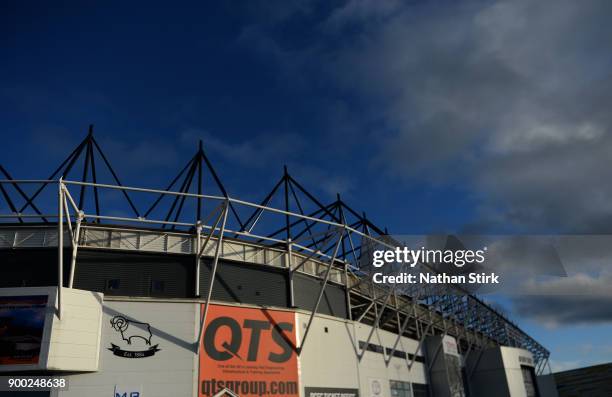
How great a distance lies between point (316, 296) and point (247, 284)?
696cm

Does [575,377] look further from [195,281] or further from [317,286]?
[195,281]

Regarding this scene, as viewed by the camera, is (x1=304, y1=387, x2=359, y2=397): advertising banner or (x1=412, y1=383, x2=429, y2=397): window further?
(x1=412, y1=383, x2=429, y2=397): window

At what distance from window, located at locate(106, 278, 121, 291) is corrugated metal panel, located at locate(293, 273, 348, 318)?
515 inches

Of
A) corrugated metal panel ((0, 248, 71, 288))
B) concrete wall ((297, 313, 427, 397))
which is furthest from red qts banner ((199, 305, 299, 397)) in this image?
corrugated metal panel ((0, 248, 71, 288))

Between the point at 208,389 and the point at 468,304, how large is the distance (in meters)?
48.0

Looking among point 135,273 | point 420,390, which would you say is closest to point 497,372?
point 420,390

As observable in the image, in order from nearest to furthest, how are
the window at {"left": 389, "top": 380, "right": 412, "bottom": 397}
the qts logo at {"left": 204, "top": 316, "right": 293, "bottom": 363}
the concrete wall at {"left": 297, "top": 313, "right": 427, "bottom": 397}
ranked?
the qts logo at {"left": 204, "top": 316, "right": 293, "bottom": 363} < the concrete wall at {"left": 297, "top": 313, "right": 427, "bottom": 397} < the window at {"left": 389, "top": 380, "right": 412, "bottom": 397}

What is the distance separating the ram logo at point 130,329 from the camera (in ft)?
93.7

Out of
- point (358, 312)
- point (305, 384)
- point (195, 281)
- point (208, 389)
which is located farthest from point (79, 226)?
point (358, 312)

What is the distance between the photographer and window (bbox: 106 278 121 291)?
3016 cm

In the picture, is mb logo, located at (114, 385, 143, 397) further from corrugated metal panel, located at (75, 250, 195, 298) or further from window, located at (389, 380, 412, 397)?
window, located at (389, 380, 412, 397)

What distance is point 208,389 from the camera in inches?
1154

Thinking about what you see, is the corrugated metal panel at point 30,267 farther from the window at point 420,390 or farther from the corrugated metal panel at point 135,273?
the window at point 420,390

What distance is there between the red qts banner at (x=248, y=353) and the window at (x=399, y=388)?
44.1ft
